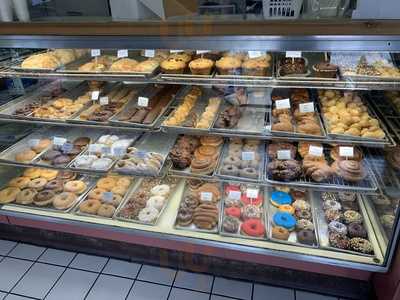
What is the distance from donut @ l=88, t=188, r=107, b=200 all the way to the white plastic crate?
1817 mm

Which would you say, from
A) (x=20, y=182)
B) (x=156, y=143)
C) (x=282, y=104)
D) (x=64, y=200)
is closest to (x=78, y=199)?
(x=64, y=200)

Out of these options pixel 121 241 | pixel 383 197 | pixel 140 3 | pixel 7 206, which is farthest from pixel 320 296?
pixel 7 206

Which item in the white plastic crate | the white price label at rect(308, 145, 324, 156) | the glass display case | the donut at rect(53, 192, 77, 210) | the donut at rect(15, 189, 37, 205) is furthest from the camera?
the donut at rect(15, 189, 37, 205)

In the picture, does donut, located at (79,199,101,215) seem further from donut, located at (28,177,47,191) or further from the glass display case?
donut, located at (28,177,47,191)

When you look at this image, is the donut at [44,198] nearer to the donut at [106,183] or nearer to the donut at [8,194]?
the donut at [8,194]

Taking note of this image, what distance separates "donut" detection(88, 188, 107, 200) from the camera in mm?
2684

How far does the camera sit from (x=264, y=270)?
2.45 metres

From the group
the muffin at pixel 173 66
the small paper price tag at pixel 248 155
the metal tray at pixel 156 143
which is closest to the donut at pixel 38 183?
the metal tray at pixel 156 143

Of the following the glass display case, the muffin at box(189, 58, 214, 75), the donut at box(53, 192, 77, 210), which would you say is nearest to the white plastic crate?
the glass display case

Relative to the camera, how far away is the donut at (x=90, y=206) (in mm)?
2574

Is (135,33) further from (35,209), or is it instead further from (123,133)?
(35,209)

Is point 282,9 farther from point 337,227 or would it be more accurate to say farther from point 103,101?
point 103,101

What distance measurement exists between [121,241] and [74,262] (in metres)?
0.45

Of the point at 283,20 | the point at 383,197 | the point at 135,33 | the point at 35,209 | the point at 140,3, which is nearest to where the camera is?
the point at 283,20
